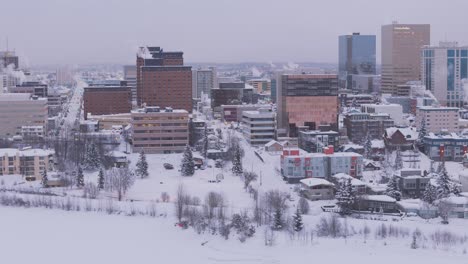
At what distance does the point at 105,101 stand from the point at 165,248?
12.6 meters

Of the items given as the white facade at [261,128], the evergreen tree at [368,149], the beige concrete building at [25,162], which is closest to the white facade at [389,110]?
the white facade at [261,128]

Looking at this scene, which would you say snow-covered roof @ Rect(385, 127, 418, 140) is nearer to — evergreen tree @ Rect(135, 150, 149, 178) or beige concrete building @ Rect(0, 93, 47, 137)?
evergreen tree @ Rect(135, 150, 149, 178)

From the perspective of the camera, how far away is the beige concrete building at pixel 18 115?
54.9 feet

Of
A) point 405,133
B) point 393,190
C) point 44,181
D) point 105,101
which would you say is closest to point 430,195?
point 393,190

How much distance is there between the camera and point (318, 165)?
10797mm

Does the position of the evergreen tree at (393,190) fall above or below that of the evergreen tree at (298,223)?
above

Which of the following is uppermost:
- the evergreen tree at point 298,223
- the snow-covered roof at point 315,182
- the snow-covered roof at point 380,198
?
the snow-covered roof at point 315,182

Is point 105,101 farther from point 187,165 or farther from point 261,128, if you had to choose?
point 187,165

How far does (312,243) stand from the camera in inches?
303

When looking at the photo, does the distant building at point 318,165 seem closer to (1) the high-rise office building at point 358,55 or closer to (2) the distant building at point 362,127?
(2) the distant building at point 362,127

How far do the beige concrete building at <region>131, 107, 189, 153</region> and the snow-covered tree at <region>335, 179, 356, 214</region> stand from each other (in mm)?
5220

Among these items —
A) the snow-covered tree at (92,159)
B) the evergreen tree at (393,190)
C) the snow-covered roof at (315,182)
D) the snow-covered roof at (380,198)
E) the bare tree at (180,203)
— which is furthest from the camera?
the snow-covered tree at (92,159)

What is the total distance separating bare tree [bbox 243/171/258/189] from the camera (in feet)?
33.6

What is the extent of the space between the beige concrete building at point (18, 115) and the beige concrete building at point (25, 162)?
500 cm
